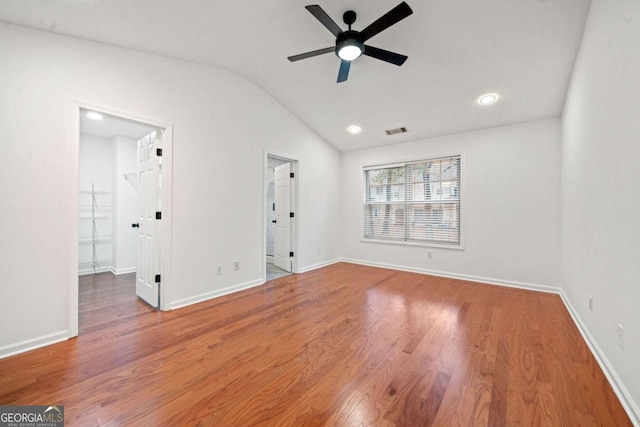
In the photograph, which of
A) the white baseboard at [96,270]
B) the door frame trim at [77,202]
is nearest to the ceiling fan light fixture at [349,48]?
the door frame trim at [77,202]

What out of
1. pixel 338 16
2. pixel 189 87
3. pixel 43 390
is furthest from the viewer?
pixel 189 87

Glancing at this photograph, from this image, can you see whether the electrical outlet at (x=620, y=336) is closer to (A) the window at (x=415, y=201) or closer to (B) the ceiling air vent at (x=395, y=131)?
(A) the window at (x=415, y=201)

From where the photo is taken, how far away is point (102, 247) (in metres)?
4.88

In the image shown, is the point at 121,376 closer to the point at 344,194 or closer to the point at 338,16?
the point at 338,16

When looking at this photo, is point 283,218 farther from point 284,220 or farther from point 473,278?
point 473,278

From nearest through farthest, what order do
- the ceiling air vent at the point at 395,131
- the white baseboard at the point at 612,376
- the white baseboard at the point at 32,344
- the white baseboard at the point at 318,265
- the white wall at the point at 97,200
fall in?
the white baseboard at the point at 612,376, the white baseboard at the point at 32,344, the ceiling air vent at the point at 395,131, the white wall at the point at 97,200, the white baseboard at the point at 318,265

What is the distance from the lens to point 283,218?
16.3 feet

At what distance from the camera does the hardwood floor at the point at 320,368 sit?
147cm

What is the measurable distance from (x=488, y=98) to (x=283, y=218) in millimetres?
3705

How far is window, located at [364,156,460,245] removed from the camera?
4582mm

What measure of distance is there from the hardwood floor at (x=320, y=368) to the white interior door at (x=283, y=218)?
179 cm

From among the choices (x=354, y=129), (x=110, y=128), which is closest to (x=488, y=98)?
(x=354, y=129)

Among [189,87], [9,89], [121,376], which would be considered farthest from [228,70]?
[121,376]

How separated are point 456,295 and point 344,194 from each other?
3.10m
